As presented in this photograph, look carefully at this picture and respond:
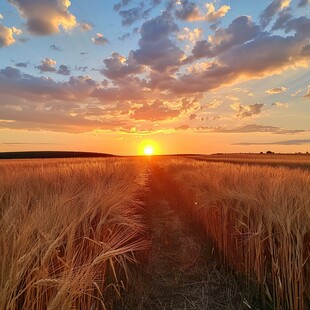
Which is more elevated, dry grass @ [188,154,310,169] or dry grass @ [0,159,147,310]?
dry grass @ [0,159,147,310]

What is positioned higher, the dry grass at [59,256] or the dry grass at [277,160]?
the dry grass at [59,256]

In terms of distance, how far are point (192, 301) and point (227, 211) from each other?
1.43 m

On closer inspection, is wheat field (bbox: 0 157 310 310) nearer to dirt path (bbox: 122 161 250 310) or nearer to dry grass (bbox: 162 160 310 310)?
dry grass (bbox: 162 160 310 310)

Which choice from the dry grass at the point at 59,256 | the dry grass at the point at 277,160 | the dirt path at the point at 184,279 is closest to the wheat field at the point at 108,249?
the dry grass at the point at 59,256

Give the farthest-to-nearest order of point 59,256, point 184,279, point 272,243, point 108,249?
point 184,279
point 272,243
point 108,249
point 59,256

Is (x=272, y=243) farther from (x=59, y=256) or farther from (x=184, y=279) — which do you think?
(x=59, y=256)

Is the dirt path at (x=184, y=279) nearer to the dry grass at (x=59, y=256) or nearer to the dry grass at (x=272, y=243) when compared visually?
the dry grass at (x=272, y=243)

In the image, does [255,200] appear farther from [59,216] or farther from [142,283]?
[59,216]

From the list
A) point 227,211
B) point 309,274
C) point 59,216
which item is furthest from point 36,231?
point 227,211

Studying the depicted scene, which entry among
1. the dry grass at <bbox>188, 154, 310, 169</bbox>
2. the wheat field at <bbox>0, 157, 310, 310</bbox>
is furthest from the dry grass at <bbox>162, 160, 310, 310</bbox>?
the dry grass at <bbox>188, 154, 310, 169</bbox>

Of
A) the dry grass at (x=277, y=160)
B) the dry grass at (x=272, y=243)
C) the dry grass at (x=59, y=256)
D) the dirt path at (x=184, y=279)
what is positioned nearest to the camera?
the dry grass at (x=59, y=256)

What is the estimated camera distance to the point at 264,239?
10.0 feet

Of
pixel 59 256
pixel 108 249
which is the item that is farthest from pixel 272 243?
pixel 59 256

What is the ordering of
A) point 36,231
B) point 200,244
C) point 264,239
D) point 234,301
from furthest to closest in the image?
point 200,244 → point 234,301 → point 264,239 → point 36,231
